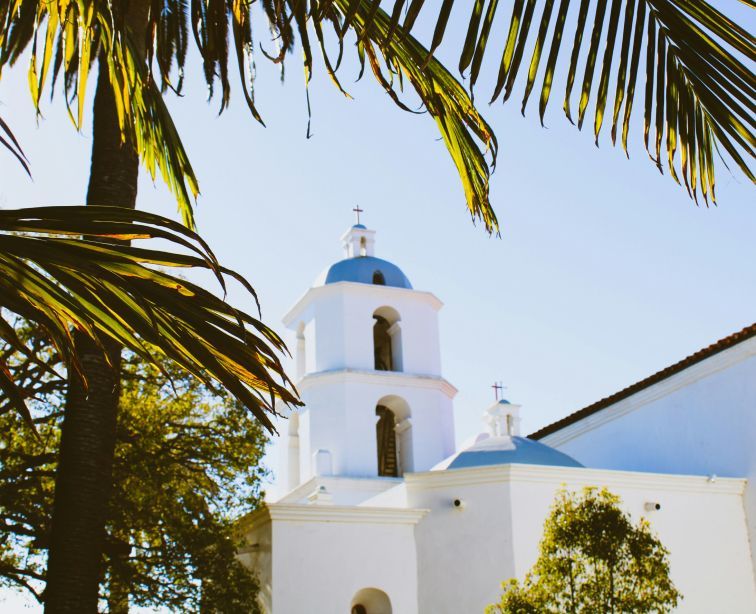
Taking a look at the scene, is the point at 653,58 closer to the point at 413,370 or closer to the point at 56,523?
the point at 56,523

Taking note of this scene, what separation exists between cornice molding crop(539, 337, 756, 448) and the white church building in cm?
4

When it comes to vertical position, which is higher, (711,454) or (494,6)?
(711,454)

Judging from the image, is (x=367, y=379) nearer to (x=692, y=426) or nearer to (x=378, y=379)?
(x=378, y=379)

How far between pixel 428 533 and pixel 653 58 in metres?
15.9

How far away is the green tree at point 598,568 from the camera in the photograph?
13.6m

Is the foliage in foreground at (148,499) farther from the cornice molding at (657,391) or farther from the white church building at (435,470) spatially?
the cornice molding at (657,391)

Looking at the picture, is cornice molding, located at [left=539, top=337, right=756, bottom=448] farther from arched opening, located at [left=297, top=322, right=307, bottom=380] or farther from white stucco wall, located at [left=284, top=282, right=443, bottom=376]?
arched opening, located at [left=297, top=322, right=307, bottom=380]

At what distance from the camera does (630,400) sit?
924 inches

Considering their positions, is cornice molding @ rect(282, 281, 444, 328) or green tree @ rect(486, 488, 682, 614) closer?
green tree @ rect(486, 488, 682, 614)

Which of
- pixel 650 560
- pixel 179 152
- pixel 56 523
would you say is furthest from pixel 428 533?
pixel 179 152

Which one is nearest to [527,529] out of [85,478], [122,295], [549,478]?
[549,478]

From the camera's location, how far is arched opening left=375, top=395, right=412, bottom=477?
24203 mm

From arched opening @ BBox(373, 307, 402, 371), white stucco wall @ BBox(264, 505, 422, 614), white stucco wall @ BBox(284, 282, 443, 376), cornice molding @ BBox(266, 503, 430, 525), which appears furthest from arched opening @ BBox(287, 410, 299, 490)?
white stucco wall @ BBox(264, 505, 422, 614)

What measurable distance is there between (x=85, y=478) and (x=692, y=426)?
17487 millimetres
